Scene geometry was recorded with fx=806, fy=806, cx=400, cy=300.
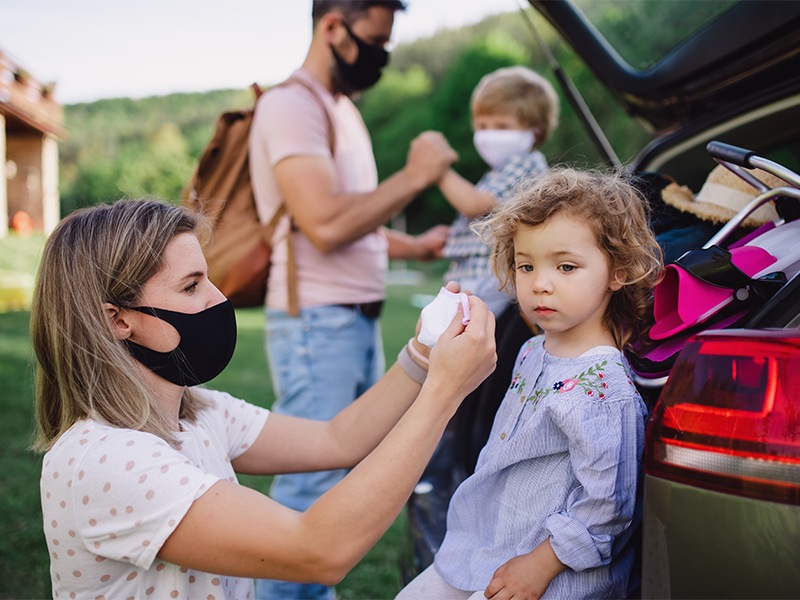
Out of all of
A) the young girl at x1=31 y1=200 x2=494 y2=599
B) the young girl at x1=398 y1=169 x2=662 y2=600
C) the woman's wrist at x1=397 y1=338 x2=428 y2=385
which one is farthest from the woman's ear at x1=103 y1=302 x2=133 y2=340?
the young girl at x1=398 y1=169 x2=662 y2=600

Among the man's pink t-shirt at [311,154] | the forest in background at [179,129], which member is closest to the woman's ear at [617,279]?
the man's pink t-shirt at [311,154]

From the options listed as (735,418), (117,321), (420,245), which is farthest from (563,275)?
(420,245)

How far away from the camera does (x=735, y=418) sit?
127cm

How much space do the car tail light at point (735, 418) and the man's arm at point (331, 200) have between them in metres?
1.77

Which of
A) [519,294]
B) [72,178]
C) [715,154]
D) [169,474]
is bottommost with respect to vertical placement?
[169,474]

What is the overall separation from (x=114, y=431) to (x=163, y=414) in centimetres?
15

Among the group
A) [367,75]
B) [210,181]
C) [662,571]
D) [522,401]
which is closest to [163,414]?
[522,401]

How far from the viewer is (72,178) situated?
4638 centimetres

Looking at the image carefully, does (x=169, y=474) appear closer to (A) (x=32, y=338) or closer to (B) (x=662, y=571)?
(A) (x=32, y=338)

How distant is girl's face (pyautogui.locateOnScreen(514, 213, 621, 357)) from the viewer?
5.62ft

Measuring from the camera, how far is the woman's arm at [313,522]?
1.51 meters

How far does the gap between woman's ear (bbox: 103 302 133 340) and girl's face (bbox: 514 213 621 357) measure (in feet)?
2.84

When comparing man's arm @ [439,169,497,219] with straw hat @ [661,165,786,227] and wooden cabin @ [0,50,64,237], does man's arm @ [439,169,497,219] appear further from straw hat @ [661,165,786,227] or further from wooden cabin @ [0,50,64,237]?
wooden cabin @ [0,50,64,237]

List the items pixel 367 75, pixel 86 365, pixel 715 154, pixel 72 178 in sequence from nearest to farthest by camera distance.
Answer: pixel 86 365 → pixel 715 154 → pixel 367 75 → pixel 72 178
